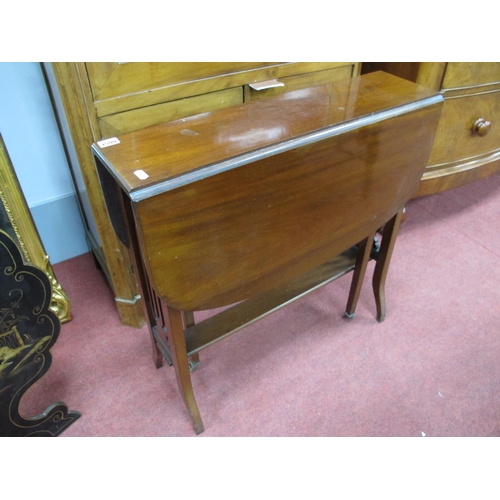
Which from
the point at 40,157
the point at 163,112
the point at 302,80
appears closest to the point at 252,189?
the point at 163,112

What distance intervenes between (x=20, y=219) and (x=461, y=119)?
5.87 ft

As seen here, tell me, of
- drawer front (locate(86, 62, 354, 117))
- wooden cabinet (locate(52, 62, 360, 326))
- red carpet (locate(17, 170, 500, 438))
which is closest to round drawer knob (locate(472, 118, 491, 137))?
red carpet (locate(17, 170, 500, 438))

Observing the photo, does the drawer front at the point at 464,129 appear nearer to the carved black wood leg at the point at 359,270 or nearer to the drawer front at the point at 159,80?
the carved black wood leg at the point at 359,270

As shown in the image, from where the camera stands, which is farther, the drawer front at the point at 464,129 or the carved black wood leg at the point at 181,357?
the drawer front at the point at 464,129

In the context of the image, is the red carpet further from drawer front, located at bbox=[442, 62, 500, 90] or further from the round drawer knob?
drawer front, located at bbox=[442, 62, 500, 90]

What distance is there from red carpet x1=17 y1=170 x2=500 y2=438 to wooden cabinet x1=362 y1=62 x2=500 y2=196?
0.43m

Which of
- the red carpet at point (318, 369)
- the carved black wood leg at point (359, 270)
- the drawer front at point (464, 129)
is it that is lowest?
the red carpet at point (318, 369)

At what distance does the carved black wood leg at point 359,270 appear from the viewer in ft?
4.99

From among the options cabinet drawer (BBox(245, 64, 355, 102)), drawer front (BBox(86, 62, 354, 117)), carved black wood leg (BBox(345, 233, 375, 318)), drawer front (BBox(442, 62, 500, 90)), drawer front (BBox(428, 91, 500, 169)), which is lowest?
carved black wood leg (BBox(345, 233, 375, 318))

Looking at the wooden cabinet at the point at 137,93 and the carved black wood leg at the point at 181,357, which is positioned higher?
the wooden cabinet at the point at 137,93

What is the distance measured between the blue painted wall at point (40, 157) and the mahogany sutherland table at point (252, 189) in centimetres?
77

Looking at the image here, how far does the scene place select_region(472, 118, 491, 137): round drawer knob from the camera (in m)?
1.94

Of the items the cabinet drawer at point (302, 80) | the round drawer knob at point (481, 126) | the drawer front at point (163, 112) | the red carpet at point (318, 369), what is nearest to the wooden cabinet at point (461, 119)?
the round drawer knob at point (481, 126)

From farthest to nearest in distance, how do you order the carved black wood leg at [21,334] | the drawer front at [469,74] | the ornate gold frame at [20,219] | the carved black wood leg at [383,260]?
1. the drawer front at [469,74]
2. the carved black wood leg at [383,260]
3. the ornate gold frame at [20,219]
4. the carved black wood leg at [21,334]
